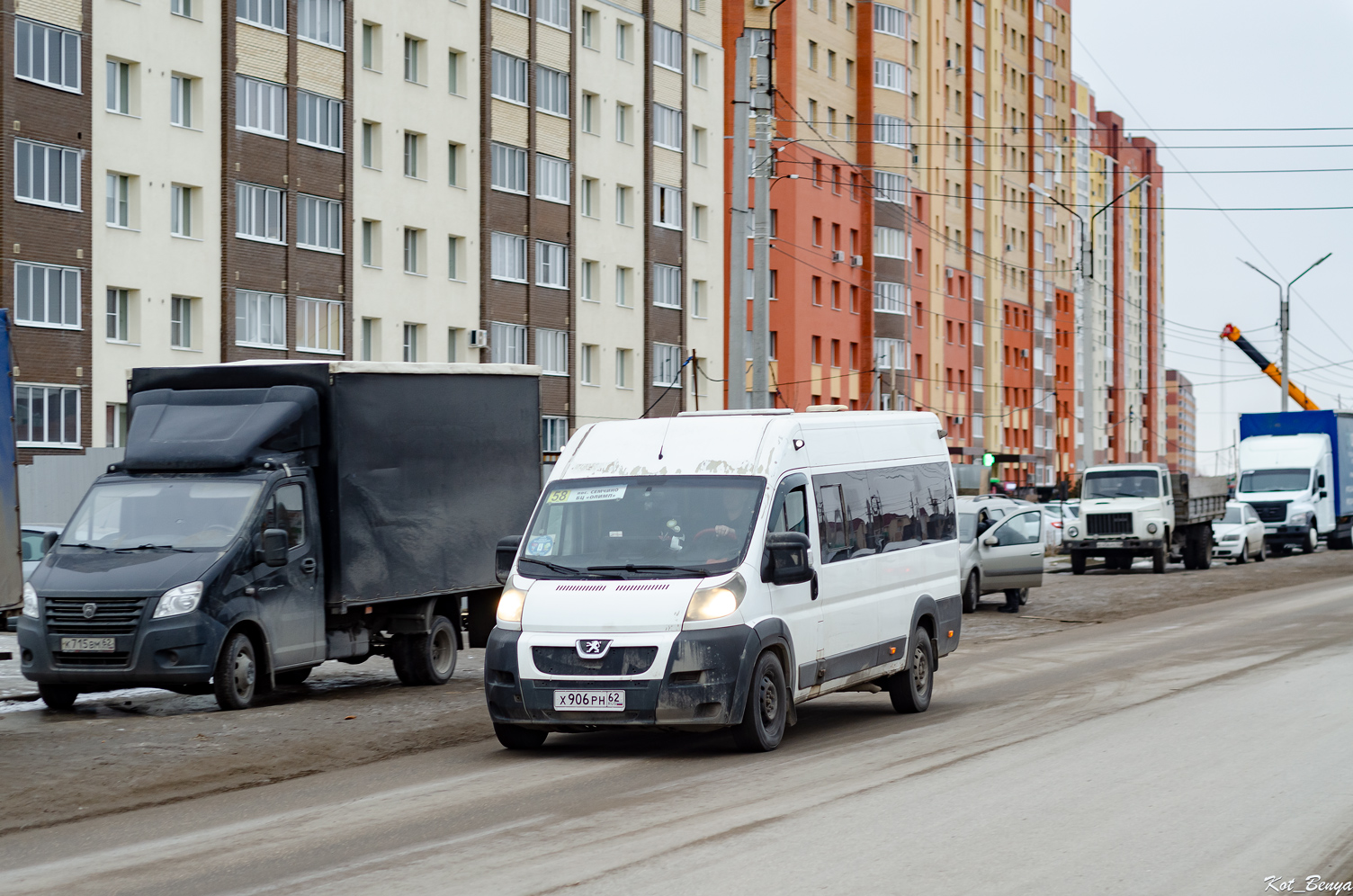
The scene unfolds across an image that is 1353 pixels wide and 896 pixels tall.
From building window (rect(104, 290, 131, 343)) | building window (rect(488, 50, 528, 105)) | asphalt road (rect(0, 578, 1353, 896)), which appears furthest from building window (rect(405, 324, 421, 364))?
asphalt road (rect(0, 578, 1353, 896))

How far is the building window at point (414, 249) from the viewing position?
5319 cm

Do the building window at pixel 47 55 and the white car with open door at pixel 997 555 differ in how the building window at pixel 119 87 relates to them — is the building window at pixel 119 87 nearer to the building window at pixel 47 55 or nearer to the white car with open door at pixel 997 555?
the building window at pixel 47 55

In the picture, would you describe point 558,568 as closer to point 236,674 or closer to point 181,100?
point 236,674

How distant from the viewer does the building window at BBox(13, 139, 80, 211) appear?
4056 cm

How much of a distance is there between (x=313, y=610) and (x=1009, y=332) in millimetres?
97673

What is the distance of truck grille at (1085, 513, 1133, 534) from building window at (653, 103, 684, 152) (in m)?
29.0

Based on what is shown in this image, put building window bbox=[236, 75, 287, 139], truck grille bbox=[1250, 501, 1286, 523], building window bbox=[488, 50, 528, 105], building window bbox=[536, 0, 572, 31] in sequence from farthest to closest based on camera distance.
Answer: building window bbox=[536, 0, 572, 31] → building window bbox=[488, 50, 528, 105] → truck grille bbox=[1250, 501, 1286, 523] → building window bbox=[236, 75, 287, 139]

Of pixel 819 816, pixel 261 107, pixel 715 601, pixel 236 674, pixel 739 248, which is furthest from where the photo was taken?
pixel 261 107

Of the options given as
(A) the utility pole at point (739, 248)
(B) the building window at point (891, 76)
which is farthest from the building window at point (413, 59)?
(B) the building window at point (891, 76)

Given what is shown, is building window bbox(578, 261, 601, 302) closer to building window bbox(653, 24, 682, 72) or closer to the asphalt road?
building window bbox(653, 24, 682, 72)

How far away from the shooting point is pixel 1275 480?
51.6m

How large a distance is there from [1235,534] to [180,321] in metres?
28.3

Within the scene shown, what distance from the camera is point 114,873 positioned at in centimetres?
777

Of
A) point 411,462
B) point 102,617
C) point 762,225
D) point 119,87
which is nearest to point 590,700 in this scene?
point 102,617
